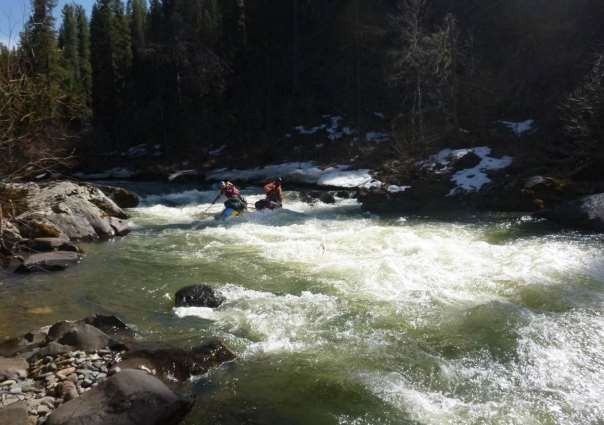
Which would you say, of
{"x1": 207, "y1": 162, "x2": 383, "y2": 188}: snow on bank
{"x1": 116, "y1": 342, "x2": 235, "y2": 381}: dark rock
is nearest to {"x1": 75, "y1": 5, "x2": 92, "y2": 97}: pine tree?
{"x1": 207, "y1": 162, "x2": 383, "y2": 188}: snow on bank

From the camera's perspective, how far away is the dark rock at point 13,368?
536cm

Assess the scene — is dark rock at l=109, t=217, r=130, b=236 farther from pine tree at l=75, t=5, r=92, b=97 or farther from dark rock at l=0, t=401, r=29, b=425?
pine tree at l=75, t=5, r=92, b=97

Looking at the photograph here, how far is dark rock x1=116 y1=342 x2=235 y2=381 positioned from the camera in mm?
5715

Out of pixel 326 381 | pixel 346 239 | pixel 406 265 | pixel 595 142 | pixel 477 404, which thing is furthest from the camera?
pixel 595 142

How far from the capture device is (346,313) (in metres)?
7.61

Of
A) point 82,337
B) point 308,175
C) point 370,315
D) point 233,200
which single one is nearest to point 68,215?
point 233,200

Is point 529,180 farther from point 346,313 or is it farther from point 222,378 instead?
point 222,378

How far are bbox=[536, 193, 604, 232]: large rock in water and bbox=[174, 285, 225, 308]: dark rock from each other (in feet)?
32.0

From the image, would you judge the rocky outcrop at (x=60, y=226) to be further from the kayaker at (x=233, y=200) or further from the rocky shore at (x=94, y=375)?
the rocky shore at (x=94, y=375)

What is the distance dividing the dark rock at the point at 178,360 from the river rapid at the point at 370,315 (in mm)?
186

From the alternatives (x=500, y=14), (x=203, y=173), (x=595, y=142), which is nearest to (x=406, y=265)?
(x=595, y=142)

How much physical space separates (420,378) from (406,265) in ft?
14.5

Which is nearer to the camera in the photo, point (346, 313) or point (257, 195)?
point (346, 313)

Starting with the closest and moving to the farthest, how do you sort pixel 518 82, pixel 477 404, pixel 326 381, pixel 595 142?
pixel 477 404, pixel 326 381, pixel 595 142, pixel 518 82
